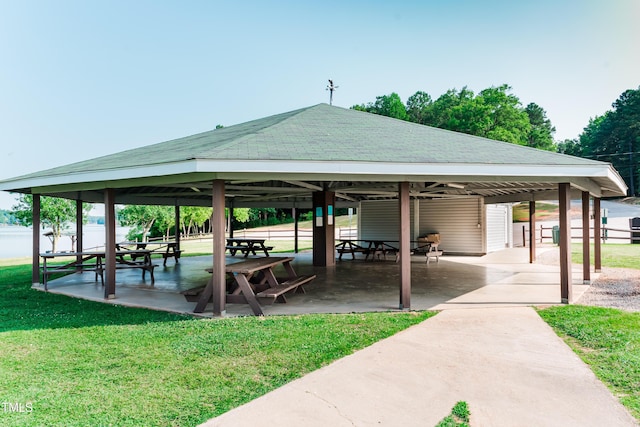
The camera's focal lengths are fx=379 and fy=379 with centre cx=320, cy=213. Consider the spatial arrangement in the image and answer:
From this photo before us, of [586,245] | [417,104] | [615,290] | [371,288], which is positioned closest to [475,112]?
[417,104]

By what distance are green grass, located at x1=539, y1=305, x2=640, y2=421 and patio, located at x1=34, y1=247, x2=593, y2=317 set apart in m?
0.94

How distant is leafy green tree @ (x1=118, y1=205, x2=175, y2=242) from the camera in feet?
103

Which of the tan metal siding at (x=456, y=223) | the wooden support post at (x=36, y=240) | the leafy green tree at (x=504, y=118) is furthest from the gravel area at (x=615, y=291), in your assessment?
the leafy green tree at (x=504, y=118)

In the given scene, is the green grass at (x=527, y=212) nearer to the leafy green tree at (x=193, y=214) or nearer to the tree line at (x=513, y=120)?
the tree line at (x=513, y=120)

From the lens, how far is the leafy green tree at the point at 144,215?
103 feet

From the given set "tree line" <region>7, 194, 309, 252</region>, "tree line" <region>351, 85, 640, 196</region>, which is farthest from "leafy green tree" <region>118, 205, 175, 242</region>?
"tree line" <region>351, 85, 640, 196</region>

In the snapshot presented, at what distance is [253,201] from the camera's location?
18234 mm

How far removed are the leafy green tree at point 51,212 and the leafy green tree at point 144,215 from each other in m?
5.58

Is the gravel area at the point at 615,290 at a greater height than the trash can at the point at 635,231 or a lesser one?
lesser

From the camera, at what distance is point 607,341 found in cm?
470

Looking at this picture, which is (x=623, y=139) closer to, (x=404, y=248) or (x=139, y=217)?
(x=139, y=217)

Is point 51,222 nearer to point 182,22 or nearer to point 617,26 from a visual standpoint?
point 182,22

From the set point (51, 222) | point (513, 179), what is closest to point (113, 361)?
point (513, 179)

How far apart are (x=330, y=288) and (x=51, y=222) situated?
24219 millimetres
